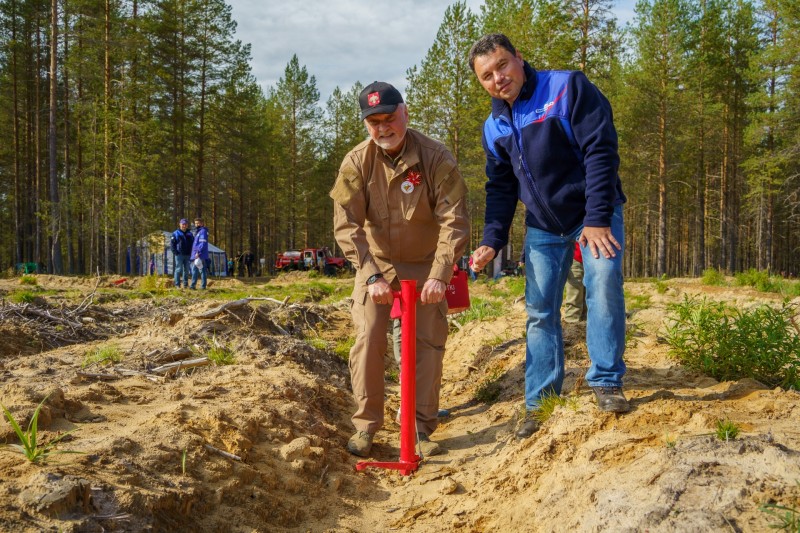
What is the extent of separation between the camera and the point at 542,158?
332 cm

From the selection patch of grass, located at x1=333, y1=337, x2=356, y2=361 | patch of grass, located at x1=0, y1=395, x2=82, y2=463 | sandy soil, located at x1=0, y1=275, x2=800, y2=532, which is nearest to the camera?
sandy soil, located at x1=0, y1=275, x2=800, y2=532

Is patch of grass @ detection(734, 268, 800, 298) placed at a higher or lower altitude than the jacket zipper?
lower

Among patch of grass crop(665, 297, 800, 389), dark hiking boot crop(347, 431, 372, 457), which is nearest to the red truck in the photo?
dark hiking boot crop(347, 431, 372, 457)

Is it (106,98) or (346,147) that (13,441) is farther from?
(346,147)

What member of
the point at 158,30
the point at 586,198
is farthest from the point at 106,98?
the point at 586,198

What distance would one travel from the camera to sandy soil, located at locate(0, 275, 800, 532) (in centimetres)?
208

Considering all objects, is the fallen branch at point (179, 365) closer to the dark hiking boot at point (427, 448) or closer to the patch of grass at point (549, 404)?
the dark hiking boot at point (427, 448)

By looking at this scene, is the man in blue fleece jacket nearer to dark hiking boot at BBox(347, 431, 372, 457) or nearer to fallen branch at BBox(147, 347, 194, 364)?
dark hiking boot at BBox(347, 431, 372, 457)

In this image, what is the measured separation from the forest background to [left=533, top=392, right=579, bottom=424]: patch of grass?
784 inches

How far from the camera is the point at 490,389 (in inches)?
197

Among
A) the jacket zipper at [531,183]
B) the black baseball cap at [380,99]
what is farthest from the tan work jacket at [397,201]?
the jacket zipper at [531,183]

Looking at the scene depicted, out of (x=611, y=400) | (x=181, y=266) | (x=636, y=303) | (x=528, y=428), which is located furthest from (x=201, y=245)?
(x=611, y=400)

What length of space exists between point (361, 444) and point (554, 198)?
2.00m

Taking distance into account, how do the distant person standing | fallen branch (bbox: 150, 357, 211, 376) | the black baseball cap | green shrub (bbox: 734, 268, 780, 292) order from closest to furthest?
the black baseball cap < fallen branch (bbox: 150, 357, 211, 376) < green shrub (bbox: 734, 268, 780, 292) < the distant person standing
